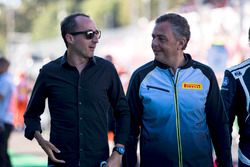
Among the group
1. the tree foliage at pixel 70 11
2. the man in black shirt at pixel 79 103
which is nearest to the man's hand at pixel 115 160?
the man in black shirt at pixel 79 103

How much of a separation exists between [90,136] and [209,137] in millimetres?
922

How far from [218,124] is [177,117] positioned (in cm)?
39

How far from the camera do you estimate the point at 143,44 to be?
121 feet

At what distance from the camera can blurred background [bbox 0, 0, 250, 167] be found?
22.2 metres

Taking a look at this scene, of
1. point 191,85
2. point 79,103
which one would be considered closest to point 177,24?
point 191,85

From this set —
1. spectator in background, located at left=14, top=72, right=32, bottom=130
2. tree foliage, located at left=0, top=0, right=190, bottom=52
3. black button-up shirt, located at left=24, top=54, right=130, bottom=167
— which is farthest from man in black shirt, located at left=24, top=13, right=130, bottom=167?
tree foliage, located at left=0, top=0, right=190, bottom=52

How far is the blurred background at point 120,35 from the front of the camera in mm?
22250

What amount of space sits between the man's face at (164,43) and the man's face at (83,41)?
472 millimetres

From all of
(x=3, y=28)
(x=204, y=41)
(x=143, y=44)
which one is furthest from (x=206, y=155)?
(x=3, y=28)

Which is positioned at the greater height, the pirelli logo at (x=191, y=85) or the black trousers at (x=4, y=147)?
the pirelli logo at (x=191, y=85)

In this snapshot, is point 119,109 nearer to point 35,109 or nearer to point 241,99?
point 35,109

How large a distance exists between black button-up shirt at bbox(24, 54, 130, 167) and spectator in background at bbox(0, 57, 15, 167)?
7.12m

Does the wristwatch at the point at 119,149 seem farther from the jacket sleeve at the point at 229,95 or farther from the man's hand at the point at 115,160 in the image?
Result: the jacket sleeve at the point at 229,95

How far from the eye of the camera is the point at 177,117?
21.4ft
